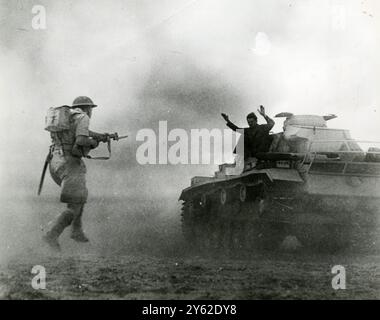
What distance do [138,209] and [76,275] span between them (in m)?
10.8

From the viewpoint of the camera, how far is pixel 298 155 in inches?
472

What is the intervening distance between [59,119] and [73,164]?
2.07 ft

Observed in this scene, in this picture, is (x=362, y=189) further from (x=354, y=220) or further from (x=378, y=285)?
(x=378, y=285)

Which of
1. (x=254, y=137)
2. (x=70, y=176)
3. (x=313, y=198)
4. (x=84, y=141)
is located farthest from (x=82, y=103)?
(x=254, y=137)

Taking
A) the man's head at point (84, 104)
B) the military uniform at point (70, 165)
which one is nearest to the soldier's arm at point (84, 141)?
the military uniform at point (70, 165)

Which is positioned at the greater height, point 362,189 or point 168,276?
point 362,189

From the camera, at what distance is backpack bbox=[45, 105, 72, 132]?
9758mm

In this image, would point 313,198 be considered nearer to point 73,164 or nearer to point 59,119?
point 73,164

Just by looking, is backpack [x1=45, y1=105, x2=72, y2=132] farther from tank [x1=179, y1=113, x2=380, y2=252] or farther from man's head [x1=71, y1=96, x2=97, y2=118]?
tank [x1=179, y1=113, x2=380, y2=252]

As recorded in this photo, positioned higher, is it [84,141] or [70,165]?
[84,141]

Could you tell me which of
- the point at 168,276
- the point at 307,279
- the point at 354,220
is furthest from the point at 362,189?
the point at 168,276

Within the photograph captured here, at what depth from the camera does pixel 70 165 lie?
991 cm

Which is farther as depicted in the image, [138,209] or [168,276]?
[138,209]
